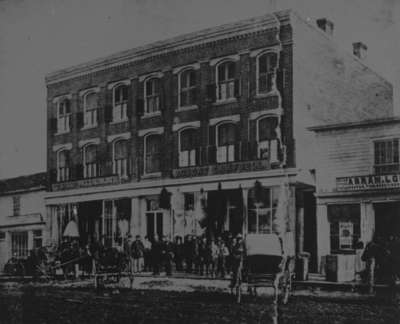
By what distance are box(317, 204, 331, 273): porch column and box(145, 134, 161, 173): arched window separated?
2.05 metres

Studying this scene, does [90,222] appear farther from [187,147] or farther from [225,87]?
[225,87]

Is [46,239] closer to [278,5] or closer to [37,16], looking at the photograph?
[37,16]

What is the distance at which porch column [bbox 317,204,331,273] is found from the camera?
537cm

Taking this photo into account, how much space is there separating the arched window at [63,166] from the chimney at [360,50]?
12.3ft

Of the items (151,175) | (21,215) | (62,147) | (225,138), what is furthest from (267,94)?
(21,215)

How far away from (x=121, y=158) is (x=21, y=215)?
5.40 feet

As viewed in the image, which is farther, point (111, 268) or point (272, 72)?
point (111, 268)

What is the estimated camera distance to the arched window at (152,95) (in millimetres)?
6801

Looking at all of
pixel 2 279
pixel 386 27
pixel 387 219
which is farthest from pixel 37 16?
Answer: pixel 387 219

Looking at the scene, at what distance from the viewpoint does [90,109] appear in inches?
296

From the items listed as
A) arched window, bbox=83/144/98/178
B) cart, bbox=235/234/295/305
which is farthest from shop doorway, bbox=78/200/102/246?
cart, bbox=235/234/295/305

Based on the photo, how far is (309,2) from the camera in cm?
546

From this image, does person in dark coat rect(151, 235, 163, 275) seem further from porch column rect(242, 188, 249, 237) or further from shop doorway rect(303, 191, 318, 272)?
shop doorway rect(303, 191, 318, 272)

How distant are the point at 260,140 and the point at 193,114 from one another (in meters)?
0.83
